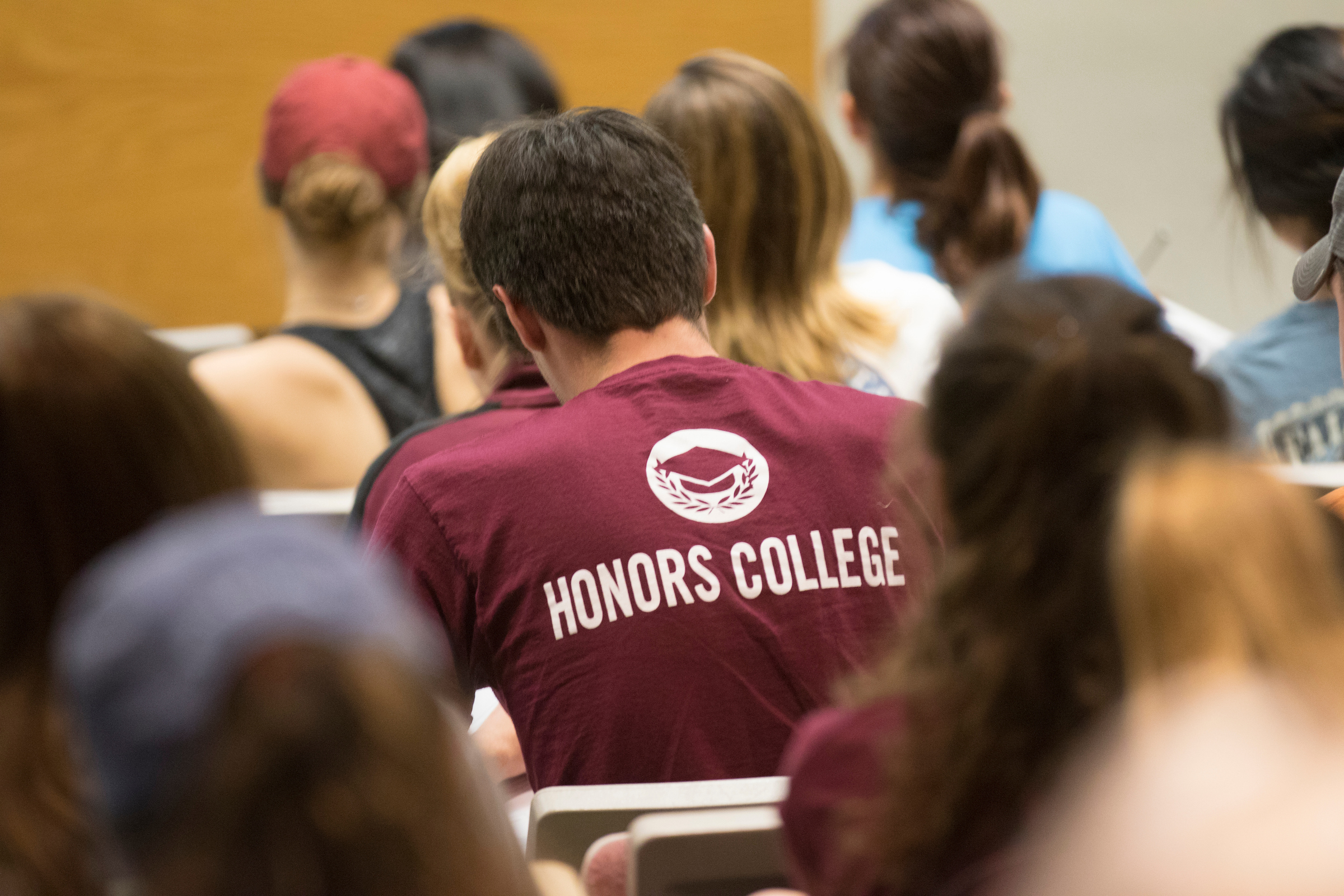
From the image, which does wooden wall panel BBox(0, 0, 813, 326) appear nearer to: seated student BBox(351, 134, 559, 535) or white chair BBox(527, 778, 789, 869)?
seated student BBox(351, 134, 559, 535)

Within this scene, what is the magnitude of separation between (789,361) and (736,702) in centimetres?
84

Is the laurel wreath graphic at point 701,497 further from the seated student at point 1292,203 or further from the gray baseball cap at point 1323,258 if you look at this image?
the seated student at point 1292,203

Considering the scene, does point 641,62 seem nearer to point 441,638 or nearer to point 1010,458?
point 441,638

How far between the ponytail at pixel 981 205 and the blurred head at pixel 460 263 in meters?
1.07

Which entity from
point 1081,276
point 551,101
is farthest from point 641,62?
point 1081,276

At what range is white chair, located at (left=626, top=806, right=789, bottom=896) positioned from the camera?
107 centimetres

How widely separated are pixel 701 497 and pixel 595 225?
14.7 inches

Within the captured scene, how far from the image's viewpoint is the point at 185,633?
2.16 feet

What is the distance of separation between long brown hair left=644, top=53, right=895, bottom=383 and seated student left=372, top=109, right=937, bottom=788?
2.15 ft

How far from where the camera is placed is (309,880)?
65cm

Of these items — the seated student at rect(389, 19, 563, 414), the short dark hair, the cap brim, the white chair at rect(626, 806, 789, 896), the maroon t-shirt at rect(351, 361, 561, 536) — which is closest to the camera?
the white chair at rect(626, 806, 789, 896)

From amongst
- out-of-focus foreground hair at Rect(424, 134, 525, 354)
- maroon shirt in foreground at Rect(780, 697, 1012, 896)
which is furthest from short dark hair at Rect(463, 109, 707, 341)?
maroon shirt in foreground at Rect(780, 697, 1012, 896)

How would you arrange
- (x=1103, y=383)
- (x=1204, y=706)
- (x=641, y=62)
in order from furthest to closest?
1. (x=641, y=62)
2. (x=1103, y=383)
3. (x=1204, y=706)

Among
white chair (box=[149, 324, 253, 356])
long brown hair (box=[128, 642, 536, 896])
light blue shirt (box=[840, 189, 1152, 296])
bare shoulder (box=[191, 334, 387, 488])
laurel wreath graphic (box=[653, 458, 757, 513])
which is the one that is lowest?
white chair (box=[149, 324, 253, 356])
